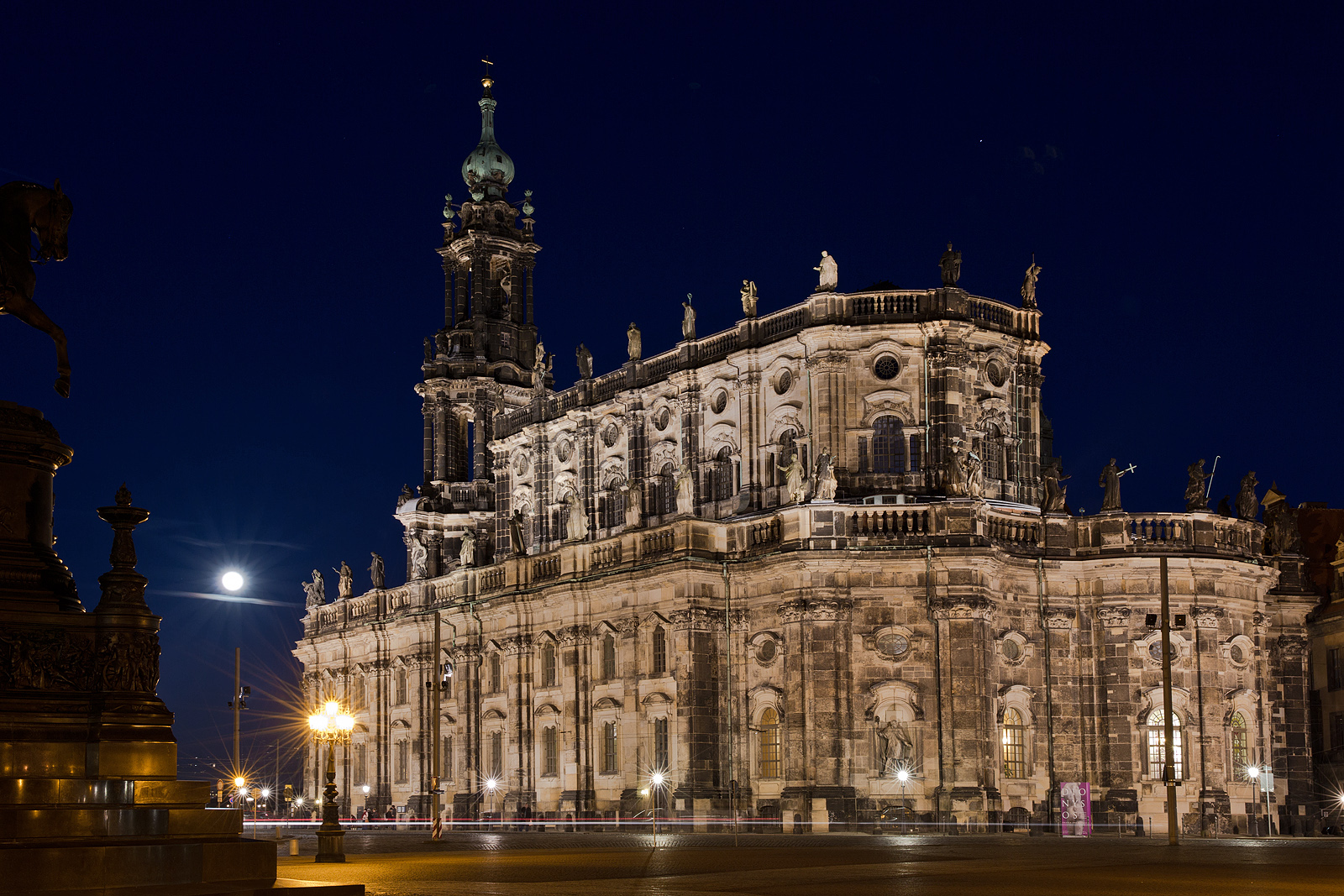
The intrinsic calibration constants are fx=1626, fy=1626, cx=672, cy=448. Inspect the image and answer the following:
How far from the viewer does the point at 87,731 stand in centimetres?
1838

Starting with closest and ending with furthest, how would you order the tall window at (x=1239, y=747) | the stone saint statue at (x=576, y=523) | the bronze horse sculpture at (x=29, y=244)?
Result: the bronze horse sculpture at (x=29, y=244) < the tall window at (x=1239, y=747) < the stone saint statue at (x=576, y=523)

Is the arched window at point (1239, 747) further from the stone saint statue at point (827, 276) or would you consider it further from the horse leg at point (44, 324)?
the horse leg at point (44, 324)

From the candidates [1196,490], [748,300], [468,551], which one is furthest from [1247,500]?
[468,551]

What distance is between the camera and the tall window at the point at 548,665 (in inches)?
2431

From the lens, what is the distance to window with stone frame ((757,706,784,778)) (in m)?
52.3

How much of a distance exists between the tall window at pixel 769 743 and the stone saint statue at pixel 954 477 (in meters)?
9.06

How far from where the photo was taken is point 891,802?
160ft

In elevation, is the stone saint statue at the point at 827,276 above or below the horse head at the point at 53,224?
above

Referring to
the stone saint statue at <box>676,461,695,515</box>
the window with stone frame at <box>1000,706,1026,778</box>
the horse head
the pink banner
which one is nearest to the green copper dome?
the stone saint statue at <box>676,461,695,515</box>

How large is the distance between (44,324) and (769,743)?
36.5 metres

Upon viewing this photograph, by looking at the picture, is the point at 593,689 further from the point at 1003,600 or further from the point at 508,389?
the point at 508,389

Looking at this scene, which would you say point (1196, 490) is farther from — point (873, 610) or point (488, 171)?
point (488, 171)

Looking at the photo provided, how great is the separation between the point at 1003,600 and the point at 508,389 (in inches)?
1267

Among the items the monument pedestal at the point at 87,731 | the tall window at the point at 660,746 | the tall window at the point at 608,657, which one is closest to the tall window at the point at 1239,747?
the tall window at the point at 660,746
